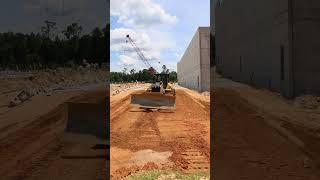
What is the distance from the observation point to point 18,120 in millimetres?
14266

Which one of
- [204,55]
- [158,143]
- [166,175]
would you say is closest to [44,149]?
[158,143]

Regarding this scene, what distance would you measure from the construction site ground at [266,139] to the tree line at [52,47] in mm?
7993

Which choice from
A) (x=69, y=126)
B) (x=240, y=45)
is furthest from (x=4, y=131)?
(x=240, y=45)

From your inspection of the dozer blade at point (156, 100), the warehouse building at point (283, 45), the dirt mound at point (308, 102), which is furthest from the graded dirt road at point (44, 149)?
the warehouse building at point (283, 45)

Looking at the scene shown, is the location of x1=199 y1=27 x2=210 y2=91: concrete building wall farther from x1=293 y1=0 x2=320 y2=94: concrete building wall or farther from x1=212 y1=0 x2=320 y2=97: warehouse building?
x1=293 y1=0 x2=320 y2=94: concrete building wall

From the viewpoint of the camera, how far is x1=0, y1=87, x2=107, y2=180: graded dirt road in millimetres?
8320

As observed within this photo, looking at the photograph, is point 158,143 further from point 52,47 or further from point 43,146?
point 52,47

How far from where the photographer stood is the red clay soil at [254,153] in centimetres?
785

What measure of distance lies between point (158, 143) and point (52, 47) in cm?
1430

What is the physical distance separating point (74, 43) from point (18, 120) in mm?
10422

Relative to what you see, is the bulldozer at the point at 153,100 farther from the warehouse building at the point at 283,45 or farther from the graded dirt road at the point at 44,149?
the warehouse building at the point at 283,45

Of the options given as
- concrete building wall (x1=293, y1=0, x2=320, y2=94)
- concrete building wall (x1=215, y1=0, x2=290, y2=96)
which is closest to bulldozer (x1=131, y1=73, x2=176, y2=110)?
concrete building wall (x1=215, y1=0, x2=290, y2=96)

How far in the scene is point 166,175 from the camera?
25.4 ft

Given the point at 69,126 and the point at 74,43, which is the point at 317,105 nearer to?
the point at 69,126
